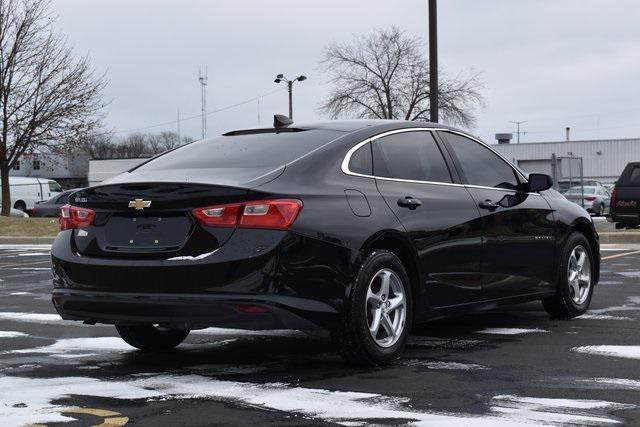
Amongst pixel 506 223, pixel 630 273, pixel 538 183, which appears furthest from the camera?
pixel 630 273

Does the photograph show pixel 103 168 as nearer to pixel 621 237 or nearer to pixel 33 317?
pixel 621 237

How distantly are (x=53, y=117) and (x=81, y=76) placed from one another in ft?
5.66

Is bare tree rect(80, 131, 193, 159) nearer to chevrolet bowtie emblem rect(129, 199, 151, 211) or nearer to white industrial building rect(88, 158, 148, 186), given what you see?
white industrial building rect(88, 158, 148, 186)

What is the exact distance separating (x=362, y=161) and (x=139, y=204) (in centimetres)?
144

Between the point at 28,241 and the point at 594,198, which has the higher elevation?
the point at 594,198

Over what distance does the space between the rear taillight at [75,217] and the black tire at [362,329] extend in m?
1.59

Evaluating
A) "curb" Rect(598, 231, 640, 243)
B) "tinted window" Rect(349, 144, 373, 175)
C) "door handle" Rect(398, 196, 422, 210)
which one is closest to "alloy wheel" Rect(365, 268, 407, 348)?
"door handle" Rect(398, 196, 422, 210)

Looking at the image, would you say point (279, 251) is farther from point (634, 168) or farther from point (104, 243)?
point (634, 168)

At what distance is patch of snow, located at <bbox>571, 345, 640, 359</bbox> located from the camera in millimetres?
6066

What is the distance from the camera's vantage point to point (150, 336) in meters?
6.55

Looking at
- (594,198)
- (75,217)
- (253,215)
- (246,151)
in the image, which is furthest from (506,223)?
(594,198)

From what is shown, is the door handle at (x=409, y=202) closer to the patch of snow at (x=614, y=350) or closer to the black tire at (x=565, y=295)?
the patch of snow at (x=614, y=350)

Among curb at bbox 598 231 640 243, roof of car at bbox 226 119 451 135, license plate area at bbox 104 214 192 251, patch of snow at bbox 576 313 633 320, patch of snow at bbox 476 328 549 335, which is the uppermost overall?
roof of car at bbox 226 119 451 135

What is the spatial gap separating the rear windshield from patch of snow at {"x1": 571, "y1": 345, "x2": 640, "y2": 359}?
2.12 m
